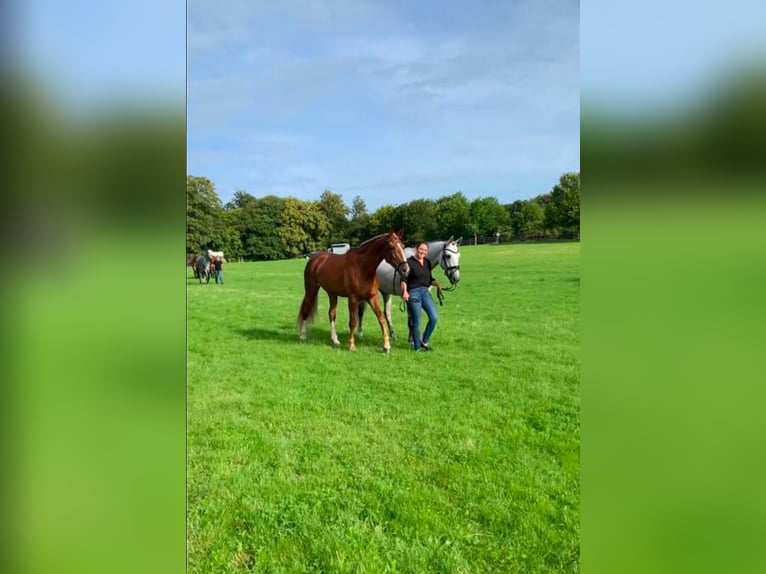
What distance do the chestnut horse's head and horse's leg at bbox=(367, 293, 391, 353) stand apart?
1.85 ft

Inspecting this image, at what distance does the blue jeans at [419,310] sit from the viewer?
3.65m

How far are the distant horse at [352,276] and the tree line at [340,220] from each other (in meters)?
0.28

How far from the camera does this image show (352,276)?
13.9 ft

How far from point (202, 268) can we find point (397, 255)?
1.57 meters

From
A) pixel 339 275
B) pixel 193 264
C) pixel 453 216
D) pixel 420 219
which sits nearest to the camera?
pixel 193 264

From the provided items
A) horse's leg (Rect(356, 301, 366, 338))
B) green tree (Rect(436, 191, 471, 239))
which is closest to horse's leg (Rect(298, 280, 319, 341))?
horse's leg (Rect(356, 301, 366, 338))

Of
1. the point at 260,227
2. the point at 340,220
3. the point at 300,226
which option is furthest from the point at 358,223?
the point at 260,227

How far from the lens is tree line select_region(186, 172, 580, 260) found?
193 centimetres

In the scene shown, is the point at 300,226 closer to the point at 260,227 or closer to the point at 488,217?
the point at 260,227
